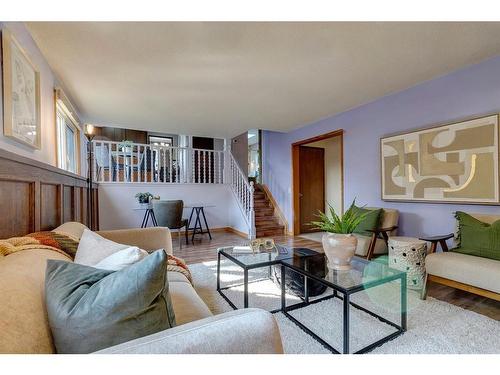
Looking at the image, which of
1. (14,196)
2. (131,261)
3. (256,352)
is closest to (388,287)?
(256,352)

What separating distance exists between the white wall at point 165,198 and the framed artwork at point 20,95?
3.17 meters

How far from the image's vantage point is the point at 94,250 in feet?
3.67

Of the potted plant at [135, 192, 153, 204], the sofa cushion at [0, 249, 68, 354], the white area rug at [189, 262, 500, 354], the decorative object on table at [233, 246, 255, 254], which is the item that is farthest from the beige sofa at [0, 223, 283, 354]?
the potted plant at [135, 192, 153, 204]

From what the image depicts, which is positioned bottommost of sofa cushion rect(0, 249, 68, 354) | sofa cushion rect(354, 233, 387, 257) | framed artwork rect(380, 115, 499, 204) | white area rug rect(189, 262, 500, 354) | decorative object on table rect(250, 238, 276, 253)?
white area rug rect(189, 262, 500, 354)

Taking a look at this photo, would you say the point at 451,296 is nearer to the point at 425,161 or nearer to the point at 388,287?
the point at 388,287

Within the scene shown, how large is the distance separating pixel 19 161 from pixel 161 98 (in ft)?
7.04

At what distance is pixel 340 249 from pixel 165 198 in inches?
172

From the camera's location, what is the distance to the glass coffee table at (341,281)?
4.55 ft

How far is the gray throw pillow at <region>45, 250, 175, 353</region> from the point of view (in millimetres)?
618

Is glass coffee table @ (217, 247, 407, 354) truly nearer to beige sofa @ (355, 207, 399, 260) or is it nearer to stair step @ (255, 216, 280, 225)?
beige sofa @ (355, 207, 399, 260)

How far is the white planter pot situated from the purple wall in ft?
5.82

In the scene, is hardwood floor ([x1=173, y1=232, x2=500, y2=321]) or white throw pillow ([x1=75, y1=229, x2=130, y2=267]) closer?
white throw pillow ([x1=75, y1=229, x2=130, y2=267])

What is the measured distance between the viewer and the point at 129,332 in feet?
2.09

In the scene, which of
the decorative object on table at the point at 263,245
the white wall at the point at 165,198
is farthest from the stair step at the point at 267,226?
the decorative object on table at the point at 263,245
